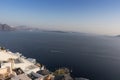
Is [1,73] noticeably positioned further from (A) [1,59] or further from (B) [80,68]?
(B) [80,68]

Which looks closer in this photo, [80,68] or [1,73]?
[1,73]

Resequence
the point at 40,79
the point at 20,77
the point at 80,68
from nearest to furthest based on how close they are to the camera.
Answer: the point at 20,77 < the point at 40,79 < the point at 80,68

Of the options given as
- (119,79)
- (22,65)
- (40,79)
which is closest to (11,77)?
(40,79)

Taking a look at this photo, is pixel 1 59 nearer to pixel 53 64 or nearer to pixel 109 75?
pixel 53 64

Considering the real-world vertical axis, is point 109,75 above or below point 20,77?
below

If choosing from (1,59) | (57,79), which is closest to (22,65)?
(1,59)

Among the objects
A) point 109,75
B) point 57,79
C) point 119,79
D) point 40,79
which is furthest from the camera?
point 109,75

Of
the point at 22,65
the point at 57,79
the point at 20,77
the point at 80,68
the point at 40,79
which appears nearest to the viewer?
the point at 20,77

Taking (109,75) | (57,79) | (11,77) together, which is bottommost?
(109,75)

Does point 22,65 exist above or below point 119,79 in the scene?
above
